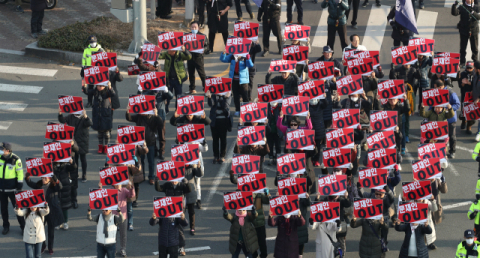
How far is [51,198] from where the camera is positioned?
49.3ft

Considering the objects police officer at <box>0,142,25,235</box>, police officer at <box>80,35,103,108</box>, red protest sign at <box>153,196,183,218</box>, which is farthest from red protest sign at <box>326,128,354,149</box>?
police officer at <box>80,35,103,108</box>

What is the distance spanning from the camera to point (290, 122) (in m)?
16.1

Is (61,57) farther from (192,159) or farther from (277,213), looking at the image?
(277,213)

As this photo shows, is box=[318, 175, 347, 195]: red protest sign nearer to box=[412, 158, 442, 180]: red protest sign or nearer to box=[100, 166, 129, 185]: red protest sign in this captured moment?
box=[412, 158, 442, 180]: red protest sign

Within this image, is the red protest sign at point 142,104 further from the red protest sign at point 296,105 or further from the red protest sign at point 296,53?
the red protest sign at point 296,53

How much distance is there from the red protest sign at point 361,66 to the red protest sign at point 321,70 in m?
0.54

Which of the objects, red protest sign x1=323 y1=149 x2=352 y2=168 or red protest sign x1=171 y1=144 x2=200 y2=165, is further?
red protest sign x1=171 y1=144 x2=200 y2=165

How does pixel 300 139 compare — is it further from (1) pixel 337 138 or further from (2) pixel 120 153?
(2) pixel 120 153

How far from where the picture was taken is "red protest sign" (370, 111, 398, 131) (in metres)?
16.2

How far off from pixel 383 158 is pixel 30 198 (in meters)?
7.07

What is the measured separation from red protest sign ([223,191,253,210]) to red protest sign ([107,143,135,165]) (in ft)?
8.38

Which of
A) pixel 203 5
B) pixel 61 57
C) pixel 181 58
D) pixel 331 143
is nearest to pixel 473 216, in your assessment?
pixel 331 143

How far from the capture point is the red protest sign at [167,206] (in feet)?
45.4

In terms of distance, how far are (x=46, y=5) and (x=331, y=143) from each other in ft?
42.5
